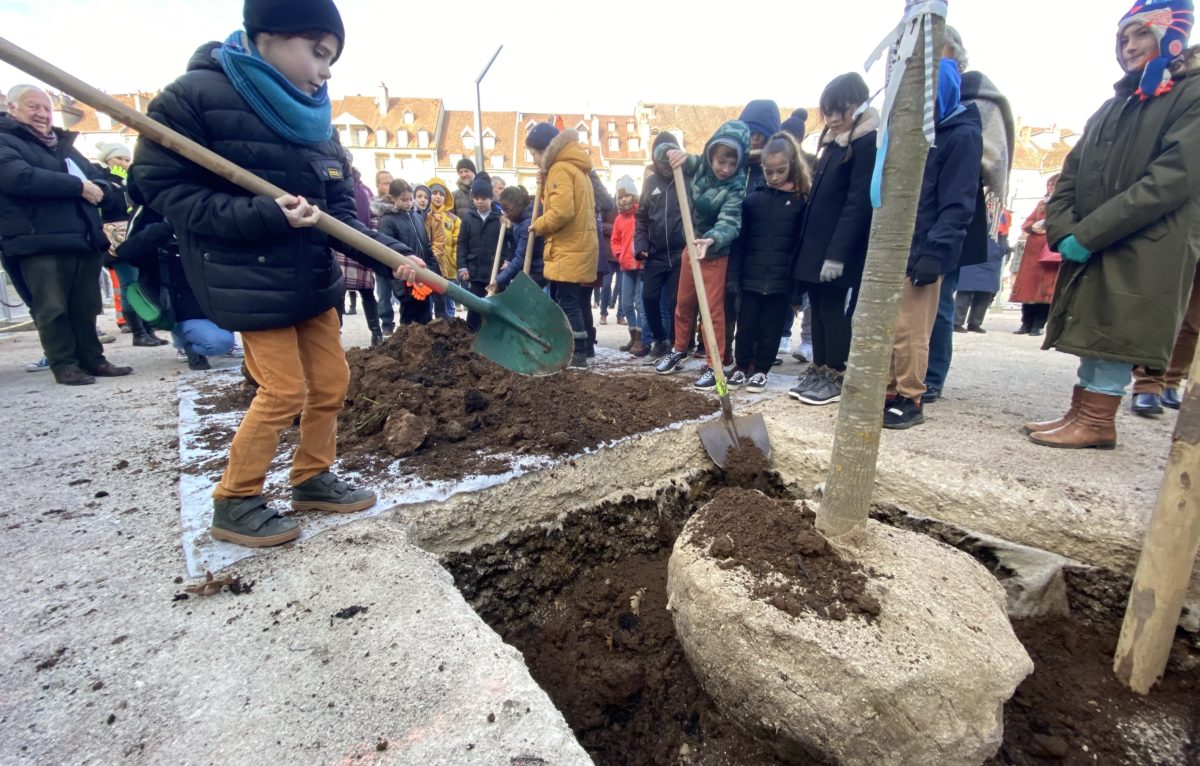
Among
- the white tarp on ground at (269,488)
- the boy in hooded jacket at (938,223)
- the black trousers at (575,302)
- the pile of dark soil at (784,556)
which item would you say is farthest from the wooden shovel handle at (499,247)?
the pile of dark soil at (784,556)

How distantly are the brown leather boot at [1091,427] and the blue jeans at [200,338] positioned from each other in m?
6.20

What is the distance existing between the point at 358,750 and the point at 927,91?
204cm

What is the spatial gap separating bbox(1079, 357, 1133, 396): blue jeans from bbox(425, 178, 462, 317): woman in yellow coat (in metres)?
6.37

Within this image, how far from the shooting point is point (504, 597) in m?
2.25

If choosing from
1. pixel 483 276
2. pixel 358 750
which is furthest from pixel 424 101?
pixel 358 750

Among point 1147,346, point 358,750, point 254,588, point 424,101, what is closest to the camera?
point 358,750

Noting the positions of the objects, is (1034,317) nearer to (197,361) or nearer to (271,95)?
(271,95)

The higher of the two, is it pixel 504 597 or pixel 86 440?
pixel 86 440

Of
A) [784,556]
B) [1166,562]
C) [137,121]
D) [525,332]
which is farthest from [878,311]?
[137,121]

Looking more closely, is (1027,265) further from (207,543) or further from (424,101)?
(424,101)

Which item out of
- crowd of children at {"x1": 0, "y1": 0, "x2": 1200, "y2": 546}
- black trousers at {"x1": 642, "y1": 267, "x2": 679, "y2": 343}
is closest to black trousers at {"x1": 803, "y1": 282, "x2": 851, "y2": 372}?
crowd of children at {"x1": 0, "y1": 0, "x2": 1200, "y2": 546}

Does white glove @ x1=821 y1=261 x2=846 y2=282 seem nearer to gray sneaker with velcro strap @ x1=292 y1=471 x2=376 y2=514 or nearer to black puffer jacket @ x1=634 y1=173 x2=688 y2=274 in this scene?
black puffer jacket @ x1=634 y1=173 x2=688 y2=274

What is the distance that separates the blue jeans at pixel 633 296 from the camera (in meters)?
6.73

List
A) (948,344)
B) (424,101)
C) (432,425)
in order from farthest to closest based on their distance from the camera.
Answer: (424,101) → (948,344) → (432,425)
